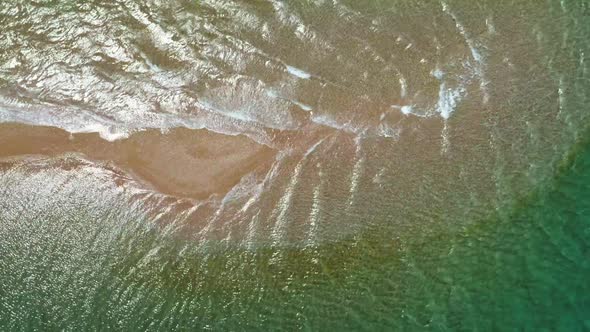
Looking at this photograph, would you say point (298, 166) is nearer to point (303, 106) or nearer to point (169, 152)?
point (303, 106)

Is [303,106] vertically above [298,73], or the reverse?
[298,73]

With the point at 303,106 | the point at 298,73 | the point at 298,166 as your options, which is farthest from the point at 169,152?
the point at 298,73

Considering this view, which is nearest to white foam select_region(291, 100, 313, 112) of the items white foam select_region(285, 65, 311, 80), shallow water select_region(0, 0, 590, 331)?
shallow water select_region(0, 0, 590, 331)

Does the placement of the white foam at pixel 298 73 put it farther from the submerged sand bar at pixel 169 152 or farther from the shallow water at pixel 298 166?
the submerged sand bar at pixel 169 152

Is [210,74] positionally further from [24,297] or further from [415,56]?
[24,297]

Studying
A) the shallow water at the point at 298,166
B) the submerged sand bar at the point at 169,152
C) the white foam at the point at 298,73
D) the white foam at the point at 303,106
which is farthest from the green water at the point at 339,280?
the white foam at the point at 298,73

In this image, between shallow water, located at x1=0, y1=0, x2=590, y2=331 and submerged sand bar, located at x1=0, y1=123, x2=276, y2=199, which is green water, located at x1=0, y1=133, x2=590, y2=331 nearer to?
shallow water, located at x1=0, y1=0, x2=590, y2=331

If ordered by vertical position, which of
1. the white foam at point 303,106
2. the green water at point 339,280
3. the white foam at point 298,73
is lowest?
the green water at point 339,280
